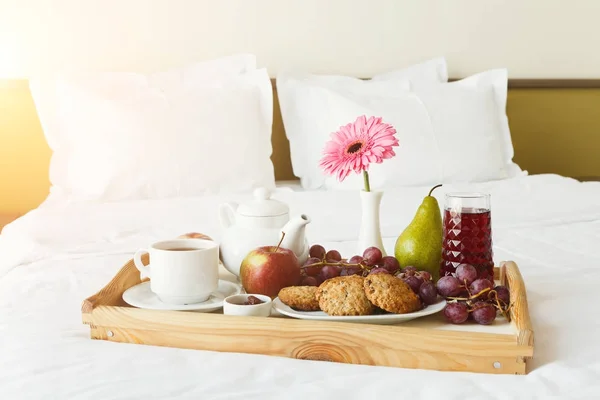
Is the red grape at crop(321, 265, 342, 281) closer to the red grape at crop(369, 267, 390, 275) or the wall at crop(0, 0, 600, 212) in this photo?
the red grape at crop(369, 267, 390, 275)

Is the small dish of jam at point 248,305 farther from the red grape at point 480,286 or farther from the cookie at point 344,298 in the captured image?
the red grape at point 480,286

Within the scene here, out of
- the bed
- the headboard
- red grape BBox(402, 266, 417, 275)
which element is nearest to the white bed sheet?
the bed

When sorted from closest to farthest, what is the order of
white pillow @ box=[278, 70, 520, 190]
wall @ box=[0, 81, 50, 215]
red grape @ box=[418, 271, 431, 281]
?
red grape @ box=[418, 271, 431, 281]
white pillow @ box=[278, 70, 520, 190]
wall @ box=[0, 81, 50, 215]

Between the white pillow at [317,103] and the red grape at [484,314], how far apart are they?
1454 millimetres

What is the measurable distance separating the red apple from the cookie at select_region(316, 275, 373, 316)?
0.09 meters

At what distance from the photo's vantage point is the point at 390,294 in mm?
1069

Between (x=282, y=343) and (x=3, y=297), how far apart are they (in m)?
0.62

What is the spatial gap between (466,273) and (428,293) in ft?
0.29

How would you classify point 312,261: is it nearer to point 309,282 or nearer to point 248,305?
point 309,282

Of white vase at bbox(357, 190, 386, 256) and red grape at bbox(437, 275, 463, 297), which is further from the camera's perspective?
white vase at bbox(357, 190, 386, 256)

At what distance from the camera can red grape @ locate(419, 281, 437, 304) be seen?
43.9 inches

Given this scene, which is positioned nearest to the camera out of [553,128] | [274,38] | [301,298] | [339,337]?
[339,337]

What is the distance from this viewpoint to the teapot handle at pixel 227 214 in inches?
54.0

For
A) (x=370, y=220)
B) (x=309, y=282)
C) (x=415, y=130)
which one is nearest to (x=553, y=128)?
(x=415, y=130)
